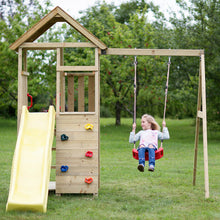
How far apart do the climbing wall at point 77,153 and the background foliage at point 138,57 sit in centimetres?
780

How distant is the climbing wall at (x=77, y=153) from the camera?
23.3 ft

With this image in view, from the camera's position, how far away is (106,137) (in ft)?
62.8

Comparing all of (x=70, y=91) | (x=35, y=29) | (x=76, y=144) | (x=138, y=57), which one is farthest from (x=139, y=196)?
(x=138, y=57)

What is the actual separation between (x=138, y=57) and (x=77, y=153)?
14.2 m

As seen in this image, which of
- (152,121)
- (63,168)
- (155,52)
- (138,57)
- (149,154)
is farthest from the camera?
(138,57)

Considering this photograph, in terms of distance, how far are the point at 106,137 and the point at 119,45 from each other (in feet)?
16.6

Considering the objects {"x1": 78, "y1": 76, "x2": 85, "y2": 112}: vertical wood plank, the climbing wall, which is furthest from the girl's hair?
{"x1": 78, "y1": 76, "x2": 85, "y2": 112}: vertical wood plank

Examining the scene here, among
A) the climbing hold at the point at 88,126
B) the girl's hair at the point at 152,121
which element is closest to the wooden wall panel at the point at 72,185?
the climbing hold at the point at 88,126

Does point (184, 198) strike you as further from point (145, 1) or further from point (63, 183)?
point (145, 1)

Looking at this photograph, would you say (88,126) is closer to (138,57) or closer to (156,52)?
(156,52)

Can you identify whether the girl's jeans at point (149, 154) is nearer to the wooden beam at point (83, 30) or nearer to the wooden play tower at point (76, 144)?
the wooden play tower at point (76, 144)

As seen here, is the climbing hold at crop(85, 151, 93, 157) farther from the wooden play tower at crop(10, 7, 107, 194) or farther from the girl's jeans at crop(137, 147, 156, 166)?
the girl's jeans at crop(137, 147, 156, 166)

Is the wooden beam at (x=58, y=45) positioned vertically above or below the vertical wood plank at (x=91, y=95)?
above

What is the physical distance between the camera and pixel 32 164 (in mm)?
6395
